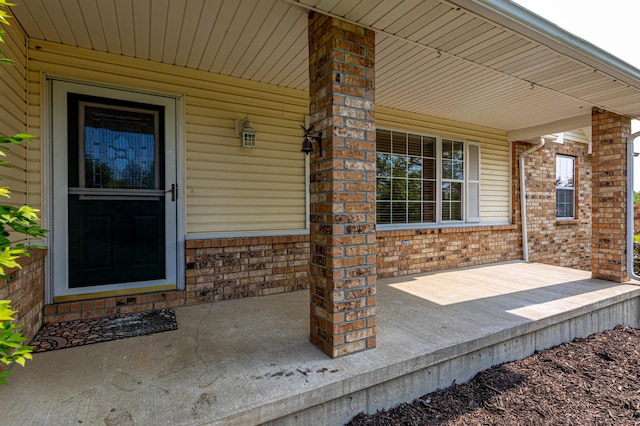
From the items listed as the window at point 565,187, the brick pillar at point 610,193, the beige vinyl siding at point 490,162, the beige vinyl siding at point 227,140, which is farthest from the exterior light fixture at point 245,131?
the window at point 565,187

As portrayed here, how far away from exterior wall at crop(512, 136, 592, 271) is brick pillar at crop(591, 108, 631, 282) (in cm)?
158

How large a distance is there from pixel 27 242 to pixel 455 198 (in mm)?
5763

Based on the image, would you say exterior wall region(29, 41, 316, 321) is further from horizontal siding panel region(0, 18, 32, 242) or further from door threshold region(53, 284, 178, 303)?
horizontal siding panel region(0, 18, 32, 242)

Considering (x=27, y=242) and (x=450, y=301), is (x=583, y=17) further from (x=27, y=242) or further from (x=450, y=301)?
(x=27, y=242)

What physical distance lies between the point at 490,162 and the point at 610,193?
1.87m

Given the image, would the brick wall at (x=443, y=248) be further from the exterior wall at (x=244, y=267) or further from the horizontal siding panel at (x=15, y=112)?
the horizontal siding panel at (x=15, y=112)

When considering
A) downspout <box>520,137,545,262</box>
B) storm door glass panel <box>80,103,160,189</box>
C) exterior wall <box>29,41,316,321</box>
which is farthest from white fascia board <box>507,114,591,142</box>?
storm door glass panel <box>80,103,160,189</box>

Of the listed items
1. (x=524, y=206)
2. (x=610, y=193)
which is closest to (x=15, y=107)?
(x=610, y=193)

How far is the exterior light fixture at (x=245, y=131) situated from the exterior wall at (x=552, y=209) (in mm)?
5199

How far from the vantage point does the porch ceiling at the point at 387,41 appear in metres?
2.35

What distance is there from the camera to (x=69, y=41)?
2883mm

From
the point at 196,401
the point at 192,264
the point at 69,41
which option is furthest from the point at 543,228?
the point at 69,41

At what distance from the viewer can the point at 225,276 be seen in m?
3.67

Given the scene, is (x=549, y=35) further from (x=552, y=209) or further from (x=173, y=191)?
(x=552, y=209)
